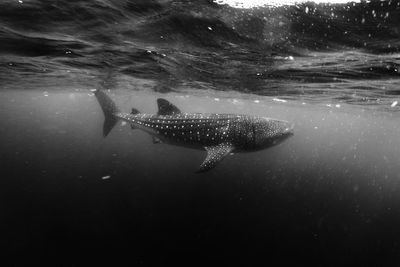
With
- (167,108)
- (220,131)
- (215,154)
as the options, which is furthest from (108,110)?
(215,154)

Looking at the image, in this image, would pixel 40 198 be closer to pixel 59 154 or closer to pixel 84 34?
pixel 84 34

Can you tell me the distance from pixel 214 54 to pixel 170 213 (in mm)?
7651

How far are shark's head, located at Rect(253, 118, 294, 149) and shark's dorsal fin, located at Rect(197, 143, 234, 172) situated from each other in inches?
41.3

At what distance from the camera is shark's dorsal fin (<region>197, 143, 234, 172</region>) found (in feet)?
30.0

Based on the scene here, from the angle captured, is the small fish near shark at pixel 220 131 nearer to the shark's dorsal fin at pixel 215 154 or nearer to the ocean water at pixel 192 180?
the shark's dorsal fin at pixel 215 154

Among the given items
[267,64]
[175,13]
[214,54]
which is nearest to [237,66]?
[267,64]

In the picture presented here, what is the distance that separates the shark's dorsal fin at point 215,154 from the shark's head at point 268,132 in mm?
1048

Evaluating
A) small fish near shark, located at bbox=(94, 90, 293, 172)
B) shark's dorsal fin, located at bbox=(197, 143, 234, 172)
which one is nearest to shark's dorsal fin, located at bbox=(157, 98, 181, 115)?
small fish near shark, located at bbox=(94, 90, 293, 172)

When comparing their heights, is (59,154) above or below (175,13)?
below

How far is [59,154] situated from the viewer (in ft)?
79.7

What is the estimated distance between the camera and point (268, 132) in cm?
1024

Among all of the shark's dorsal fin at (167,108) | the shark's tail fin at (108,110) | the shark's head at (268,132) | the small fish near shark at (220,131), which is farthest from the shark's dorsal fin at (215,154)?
the shark's tail fin at (108,110)

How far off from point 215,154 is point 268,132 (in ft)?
7.03

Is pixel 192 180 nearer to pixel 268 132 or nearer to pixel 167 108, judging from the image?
pixel 167 108
